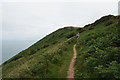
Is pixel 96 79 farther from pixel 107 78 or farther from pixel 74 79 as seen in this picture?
pixel 74 79


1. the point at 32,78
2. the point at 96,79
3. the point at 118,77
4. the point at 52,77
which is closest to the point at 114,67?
the point at 118,77

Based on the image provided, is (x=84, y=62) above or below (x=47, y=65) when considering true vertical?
above

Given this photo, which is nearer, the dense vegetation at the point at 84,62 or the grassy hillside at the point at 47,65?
the dense vegetation at the point at 84,62

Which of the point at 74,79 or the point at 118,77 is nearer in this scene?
the point at 118,77

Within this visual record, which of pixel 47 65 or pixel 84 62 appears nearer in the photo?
pixel 84 62

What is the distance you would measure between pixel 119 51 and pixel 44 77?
773cm

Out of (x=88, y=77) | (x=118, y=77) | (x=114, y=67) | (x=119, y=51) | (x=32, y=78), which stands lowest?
(x=32, y=78)

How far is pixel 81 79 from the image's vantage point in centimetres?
732

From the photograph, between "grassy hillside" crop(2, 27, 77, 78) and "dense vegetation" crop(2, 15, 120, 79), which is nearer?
"dense vegetation" crop(2, 15, 120, 79)

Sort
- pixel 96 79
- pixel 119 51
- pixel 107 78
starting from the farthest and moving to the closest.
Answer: pixel 119 51 → pixel 96 79 → pixel 107 78

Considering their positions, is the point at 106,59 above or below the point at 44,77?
above

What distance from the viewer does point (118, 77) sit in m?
5.50

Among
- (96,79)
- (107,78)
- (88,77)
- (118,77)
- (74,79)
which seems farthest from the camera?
(74,79)

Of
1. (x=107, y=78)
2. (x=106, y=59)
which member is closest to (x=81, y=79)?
(x=107, y=78)
